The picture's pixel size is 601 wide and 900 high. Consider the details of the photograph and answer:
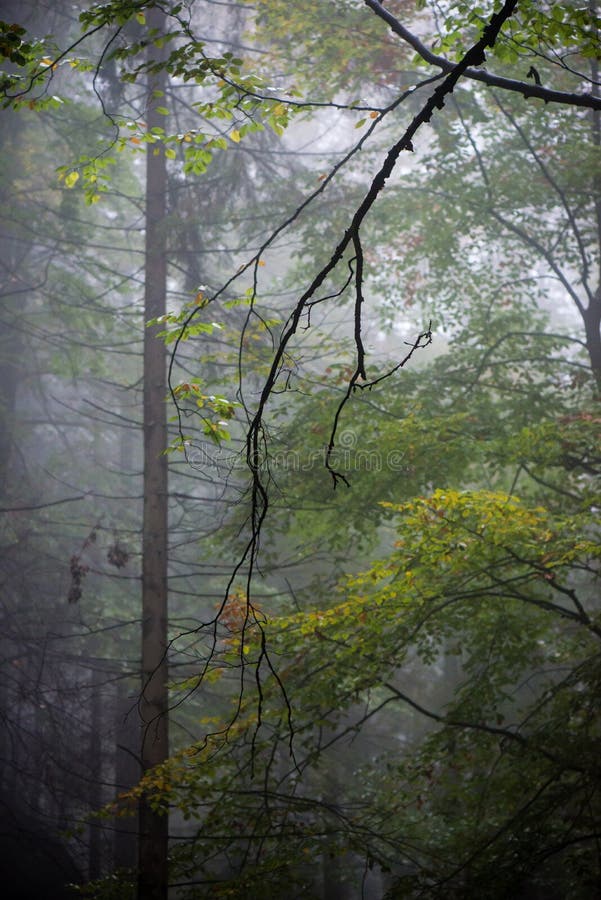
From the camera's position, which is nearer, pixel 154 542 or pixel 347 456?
pixel 347 456

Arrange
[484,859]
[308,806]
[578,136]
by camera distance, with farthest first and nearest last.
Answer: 1. [578,136]
2. [308,806]
3. [484,859]

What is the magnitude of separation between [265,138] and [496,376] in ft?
20.5

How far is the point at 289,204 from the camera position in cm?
1118

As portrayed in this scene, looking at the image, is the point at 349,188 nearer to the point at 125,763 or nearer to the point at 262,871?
the point at 262,871

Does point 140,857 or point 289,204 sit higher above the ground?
point 289,204

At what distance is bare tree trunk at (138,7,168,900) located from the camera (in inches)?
324

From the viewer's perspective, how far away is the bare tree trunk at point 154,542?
8219mm

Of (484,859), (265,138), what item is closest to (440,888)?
(484,859)

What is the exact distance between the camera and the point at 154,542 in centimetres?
944

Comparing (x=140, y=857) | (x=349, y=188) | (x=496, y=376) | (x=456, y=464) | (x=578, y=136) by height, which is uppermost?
(x=349, y=188)

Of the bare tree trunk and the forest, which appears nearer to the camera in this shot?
the forest

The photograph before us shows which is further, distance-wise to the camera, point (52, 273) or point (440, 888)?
point (52, 273)

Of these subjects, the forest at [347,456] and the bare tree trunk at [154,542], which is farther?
the bare tree trunk at [154,542]

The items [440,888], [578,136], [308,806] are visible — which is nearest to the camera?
[440,888]
